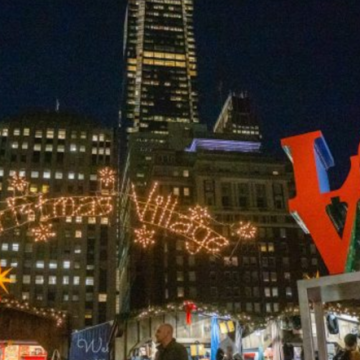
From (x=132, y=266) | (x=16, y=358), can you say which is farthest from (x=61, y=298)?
(x=16, y=358)

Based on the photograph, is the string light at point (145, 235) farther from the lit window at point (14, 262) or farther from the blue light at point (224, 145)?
the blue light at point (224, 145)

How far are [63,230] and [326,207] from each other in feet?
239

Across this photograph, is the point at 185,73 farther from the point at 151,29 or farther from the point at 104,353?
the point at 104,353

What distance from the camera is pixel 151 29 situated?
162 m

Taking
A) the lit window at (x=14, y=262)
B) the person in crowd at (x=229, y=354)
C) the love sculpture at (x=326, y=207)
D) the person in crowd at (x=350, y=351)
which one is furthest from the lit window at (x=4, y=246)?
the love sculpture at (x=326, y=207)

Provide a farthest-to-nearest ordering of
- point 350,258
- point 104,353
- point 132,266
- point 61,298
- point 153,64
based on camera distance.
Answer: point 153,64 < point 132,266 < point 61,298 < point 104,353 < point 350,258

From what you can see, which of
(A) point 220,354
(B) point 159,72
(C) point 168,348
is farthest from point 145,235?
(B) point 159,72

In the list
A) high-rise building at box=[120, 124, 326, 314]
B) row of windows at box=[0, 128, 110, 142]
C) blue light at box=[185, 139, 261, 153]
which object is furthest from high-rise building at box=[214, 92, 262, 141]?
row of windows at box=[0, 128, 110, 142]

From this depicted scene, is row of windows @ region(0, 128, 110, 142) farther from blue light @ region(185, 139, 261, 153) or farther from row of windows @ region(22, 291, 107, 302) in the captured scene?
row of windows @ region(22, 291, 107, 302)

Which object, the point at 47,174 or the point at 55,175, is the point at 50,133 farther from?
the point at 55,175

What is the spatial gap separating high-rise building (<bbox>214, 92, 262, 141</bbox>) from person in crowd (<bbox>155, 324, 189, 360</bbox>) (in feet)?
471

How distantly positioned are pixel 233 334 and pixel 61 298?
57621mm

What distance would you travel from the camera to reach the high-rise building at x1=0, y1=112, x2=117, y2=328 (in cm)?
7162

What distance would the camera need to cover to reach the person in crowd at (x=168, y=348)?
18.1 feet
